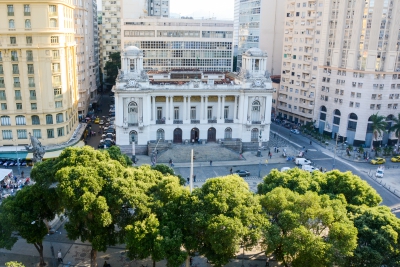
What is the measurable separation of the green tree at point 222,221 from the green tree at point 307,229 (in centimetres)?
140

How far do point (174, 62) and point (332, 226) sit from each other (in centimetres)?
7929

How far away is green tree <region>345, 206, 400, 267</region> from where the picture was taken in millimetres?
31766

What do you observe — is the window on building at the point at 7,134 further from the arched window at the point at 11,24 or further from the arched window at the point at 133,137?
the arched window at the point at 133,137

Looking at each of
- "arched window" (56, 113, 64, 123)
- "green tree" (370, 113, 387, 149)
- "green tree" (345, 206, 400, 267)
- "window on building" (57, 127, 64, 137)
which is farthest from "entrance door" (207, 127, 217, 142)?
"green tree" (345, 206, 400, 267)

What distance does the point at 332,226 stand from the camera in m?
32.4

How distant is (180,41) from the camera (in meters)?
104

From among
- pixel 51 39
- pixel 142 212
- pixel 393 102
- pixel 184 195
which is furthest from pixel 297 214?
pixel 393 102

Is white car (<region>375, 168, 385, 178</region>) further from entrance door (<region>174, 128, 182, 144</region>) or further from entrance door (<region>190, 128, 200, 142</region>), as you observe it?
entrance door (<region>174, 128, 182, 144</region>)

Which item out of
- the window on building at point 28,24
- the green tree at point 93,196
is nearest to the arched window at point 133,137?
the window on building at point 28,24

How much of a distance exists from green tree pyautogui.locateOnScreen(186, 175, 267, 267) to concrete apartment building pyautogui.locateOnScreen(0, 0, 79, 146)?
147 feet

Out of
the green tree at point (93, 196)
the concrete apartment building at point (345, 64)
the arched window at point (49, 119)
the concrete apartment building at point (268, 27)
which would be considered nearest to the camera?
the green tree at point (93, 196)

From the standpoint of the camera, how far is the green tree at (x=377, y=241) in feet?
104

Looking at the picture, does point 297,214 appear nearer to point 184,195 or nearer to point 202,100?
point 184,195

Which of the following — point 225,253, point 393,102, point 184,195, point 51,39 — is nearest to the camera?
point 225,253
